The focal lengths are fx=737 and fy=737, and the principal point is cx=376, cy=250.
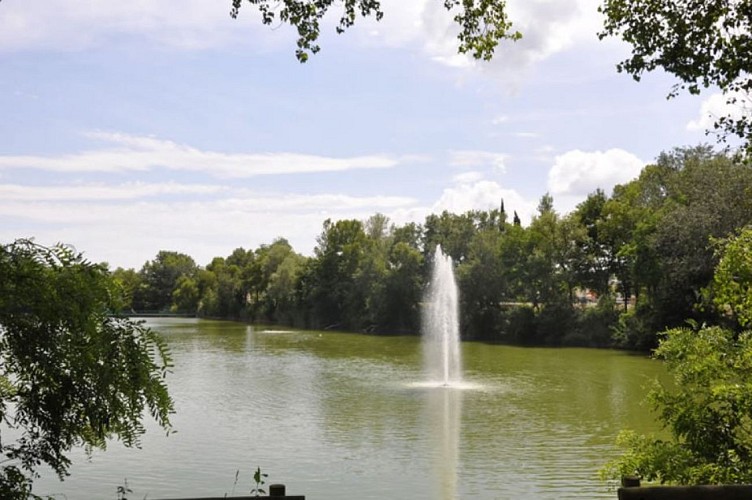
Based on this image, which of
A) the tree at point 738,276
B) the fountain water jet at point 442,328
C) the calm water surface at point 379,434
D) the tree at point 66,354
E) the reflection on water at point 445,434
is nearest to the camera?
the tree at point 66,354

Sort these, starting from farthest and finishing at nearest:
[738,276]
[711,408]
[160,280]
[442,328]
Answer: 1. [160,280]
2. [442,328]
3. [738,276]
4. [711,408]

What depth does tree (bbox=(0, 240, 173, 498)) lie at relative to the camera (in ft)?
12.7

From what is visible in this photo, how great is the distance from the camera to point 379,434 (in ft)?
54.7

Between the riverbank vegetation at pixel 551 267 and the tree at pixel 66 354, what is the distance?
63.6 ft

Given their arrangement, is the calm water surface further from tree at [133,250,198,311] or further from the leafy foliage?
tree at [133,250,198,311]

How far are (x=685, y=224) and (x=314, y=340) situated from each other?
26271mm

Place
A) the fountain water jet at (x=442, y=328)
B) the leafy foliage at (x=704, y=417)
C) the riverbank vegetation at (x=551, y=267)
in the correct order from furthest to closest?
the riverbank vegetation at (x=551, y=267) < the fountain water jet at (x=442, y=328) < the leafy foliage at (x=704, y=417)

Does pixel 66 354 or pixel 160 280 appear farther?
pixel 160 280

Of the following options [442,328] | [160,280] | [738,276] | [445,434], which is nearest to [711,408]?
[738,276]

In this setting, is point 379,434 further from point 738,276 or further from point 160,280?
point 160,280

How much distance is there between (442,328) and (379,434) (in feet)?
109

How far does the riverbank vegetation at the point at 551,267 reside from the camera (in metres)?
34.3

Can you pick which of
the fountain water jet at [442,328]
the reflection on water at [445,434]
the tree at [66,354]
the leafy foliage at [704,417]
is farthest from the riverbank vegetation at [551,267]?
the tree at [66,354]

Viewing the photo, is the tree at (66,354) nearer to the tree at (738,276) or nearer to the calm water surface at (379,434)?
the calm water surface at (379,434)
